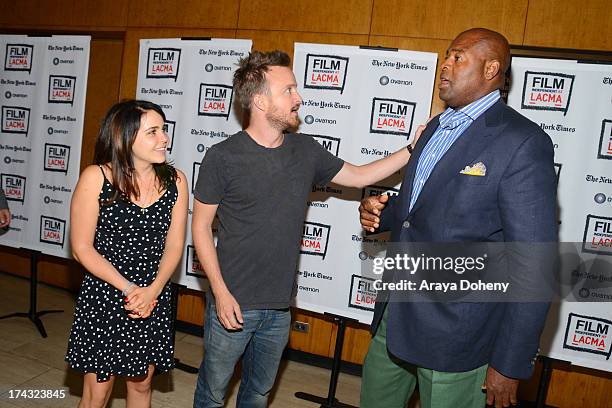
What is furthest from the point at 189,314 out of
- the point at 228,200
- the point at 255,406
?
the point at 228,200

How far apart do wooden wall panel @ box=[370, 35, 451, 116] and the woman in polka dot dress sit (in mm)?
1863

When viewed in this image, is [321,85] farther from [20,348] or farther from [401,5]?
[20,348]

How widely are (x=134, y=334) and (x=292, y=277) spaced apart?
0.73 m

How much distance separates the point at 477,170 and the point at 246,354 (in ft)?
4.40

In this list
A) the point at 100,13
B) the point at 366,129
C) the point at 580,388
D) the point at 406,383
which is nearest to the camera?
the point at 406,383

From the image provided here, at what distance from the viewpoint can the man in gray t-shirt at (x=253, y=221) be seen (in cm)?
205

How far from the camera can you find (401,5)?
335 cm

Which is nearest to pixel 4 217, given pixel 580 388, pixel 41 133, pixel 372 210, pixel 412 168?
pixel 41 133

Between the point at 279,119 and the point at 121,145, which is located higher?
the point at 279,119

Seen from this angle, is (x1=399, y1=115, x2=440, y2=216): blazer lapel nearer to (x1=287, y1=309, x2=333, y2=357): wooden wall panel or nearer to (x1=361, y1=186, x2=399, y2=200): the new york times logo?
(x1=361, y1=186, x2=399, y2=200): the new york times logo

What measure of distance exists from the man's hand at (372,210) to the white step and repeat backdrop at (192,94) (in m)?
1.65

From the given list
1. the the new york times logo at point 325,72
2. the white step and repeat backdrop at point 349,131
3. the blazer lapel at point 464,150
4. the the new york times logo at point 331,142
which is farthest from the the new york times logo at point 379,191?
the blazer lapel at point 464,150

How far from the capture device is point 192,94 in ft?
11.6

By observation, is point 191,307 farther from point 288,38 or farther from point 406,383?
point 406,383
